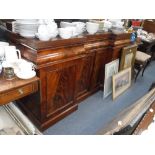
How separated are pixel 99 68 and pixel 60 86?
0.83m

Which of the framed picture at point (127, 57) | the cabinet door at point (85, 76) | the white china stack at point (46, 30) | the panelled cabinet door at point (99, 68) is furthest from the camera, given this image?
the framed picture at point (127, 57)

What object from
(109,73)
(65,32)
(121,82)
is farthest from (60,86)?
(121,82)

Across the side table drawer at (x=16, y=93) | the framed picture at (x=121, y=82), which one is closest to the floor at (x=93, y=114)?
the framed picture at (x=121, y=82)

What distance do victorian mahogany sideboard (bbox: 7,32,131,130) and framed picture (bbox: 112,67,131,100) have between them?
0.30 meters

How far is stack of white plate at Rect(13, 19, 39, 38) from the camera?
135 centimetres

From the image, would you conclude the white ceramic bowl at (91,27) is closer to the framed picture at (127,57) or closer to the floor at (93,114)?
the framed picture at (127,57)

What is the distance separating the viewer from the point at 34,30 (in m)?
1.42

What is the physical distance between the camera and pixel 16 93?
3.99 ft

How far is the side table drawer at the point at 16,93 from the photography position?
1159mm

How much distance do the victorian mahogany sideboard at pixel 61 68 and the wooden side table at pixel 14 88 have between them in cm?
14

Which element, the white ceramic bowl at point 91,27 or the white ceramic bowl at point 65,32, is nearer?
the white ceramic bowl at point 65,32

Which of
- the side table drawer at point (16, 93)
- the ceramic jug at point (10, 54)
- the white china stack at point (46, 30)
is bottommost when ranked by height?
the side table drawer at point (16, 93)

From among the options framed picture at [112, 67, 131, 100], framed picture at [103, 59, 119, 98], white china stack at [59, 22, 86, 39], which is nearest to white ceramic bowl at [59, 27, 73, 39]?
white china stack at [59, 22, 86, 39]
